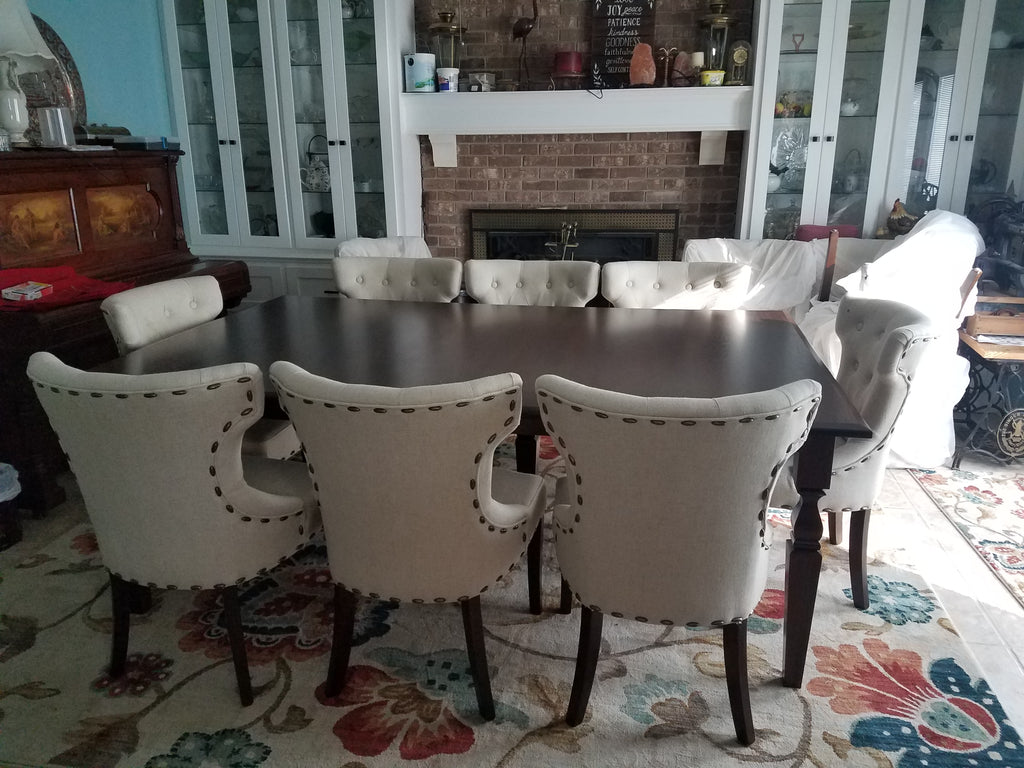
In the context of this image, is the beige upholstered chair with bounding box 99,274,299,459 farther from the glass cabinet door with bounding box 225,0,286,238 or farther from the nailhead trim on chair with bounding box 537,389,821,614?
the glass cabinet door with bounding box 225,0,286,238

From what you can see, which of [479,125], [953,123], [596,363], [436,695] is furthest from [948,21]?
[436,695]

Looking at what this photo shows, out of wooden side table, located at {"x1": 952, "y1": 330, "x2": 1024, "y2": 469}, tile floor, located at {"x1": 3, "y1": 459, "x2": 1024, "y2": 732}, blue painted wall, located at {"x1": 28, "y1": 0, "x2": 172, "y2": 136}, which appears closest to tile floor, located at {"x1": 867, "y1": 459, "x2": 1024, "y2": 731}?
tile floor, located at {"x1": 3, "y1": 459, "x2": 1024, "y2": 732}

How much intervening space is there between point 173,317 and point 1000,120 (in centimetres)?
397

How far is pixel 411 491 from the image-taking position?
1493mm

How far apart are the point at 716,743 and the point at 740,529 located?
0.57 metres

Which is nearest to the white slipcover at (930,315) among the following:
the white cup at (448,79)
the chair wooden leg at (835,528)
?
the chair wooden leg at (835,528)

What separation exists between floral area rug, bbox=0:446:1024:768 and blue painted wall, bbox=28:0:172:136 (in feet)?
8.72

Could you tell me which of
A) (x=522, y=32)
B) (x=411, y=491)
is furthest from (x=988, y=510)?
(x=522, y=32)

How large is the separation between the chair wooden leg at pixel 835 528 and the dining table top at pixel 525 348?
0.67m

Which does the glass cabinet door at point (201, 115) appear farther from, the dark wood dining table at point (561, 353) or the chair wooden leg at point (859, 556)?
the chair wooden leg at point (859, 556)

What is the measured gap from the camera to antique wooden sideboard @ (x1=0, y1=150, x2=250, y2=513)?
2.55 meters

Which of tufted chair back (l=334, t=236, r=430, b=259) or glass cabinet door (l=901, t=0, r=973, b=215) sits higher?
glass cabinet door (l=901, t=0, r=973, b=215)

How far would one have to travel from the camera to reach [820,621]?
6.89 feet

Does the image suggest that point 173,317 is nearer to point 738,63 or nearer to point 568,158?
point 568,158
